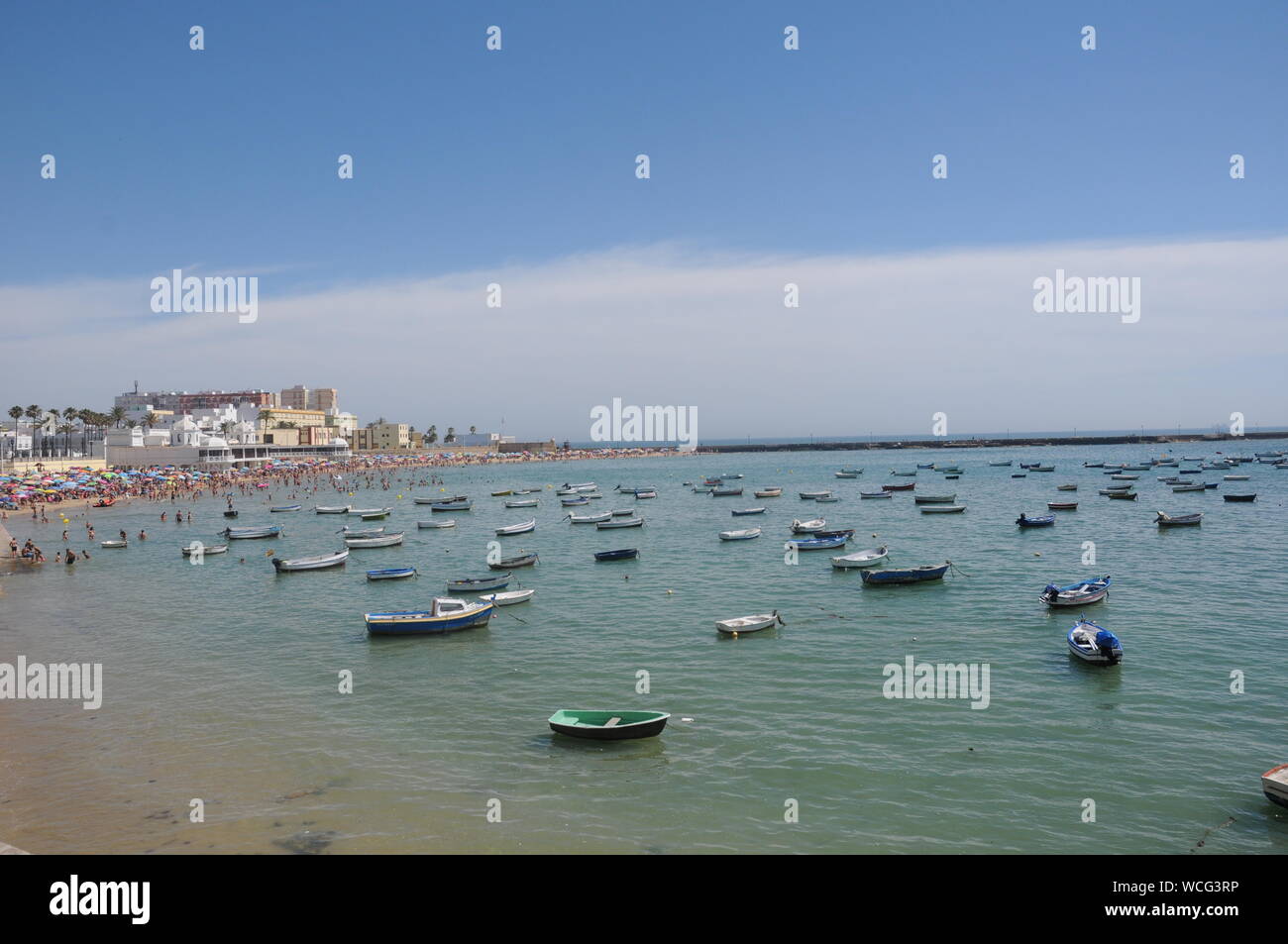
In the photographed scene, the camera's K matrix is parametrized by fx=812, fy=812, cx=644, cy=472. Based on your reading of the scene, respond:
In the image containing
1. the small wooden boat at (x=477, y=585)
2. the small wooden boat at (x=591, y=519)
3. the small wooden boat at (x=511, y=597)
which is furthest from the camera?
the small wooden boat at (x=591, y=519)

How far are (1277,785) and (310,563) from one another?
4980cm

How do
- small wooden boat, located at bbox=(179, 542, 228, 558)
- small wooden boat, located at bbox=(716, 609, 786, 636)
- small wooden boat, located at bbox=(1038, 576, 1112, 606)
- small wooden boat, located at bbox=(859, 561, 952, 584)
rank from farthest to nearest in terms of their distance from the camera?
small wooden boat, located at bbox=(179, 542, 228, 558), small wooden boat, located at bbox=(859, 561, 952, 584), small wooden boat, located at bbox=(1038, 576, 1112, 606), small wooden boat, located at bbox=(716, 609, 786, 636)

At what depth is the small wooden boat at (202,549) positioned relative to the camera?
58031 millimetres

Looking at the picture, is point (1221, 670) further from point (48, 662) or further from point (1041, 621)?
point (48, 662)

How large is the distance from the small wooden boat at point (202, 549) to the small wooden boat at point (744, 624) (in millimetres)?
42586

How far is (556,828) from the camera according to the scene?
1723 cm

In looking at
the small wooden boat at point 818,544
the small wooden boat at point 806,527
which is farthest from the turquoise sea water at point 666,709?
the small wooden boat at point 806,527

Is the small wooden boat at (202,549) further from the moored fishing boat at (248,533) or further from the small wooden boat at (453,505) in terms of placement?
the small wooden boat at (453,505)

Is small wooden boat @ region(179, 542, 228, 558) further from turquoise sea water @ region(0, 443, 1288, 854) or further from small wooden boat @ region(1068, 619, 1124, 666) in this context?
small wooden boat @ region(1068, 619, 1124, 666)

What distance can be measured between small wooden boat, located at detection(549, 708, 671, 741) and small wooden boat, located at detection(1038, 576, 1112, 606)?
22.3 m

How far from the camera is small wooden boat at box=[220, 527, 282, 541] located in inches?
2638

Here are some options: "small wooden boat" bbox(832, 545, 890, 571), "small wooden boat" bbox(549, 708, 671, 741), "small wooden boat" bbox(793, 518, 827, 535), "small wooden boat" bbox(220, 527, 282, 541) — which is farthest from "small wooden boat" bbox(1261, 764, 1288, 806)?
"small wooden boat" bbox(220, 527, 282, 541)

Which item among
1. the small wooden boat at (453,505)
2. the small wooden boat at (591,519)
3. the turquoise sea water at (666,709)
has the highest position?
the small wooden boat at (453,505)
